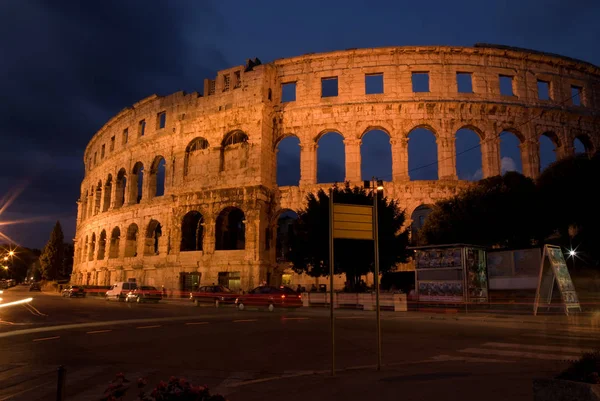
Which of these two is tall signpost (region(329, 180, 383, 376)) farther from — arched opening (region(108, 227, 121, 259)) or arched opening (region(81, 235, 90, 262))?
arched opening (region(81, 235, 90, 262))

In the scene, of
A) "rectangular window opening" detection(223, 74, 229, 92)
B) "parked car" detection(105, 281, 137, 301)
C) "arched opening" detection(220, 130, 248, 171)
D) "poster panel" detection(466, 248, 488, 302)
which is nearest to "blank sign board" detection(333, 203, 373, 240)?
"poster panel" detection(466, 248, 488, 302)

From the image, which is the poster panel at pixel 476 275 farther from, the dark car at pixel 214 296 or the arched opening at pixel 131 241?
the arched opening at pixel 131 241

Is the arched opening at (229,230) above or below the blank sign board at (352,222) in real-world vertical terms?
above

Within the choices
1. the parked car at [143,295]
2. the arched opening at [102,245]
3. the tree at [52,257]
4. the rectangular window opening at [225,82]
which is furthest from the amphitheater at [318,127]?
the tree at [52,257]

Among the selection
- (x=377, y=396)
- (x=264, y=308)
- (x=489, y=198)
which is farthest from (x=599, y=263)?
(x=377, y=396)

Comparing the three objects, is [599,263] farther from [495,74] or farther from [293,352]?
[293,352]

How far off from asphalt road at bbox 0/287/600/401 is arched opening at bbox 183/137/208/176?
77.0ft

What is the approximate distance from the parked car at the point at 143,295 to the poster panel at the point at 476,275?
69.5 ft

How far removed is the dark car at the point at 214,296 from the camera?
27.6 m

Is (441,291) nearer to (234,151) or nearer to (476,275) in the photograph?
(476,275)

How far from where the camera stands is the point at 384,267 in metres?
26.3

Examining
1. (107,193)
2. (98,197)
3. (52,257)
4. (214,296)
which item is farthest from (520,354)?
(52,257)

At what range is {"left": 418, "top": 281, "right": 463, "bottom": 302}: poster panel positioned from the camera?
63.9 feet

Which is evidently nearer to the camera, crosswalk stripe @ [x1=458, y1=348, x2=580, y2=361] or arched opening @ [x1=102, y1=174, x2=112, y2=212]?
crosswalk stripe @ [x1=458, y1=348, x2=580, y2=361]
